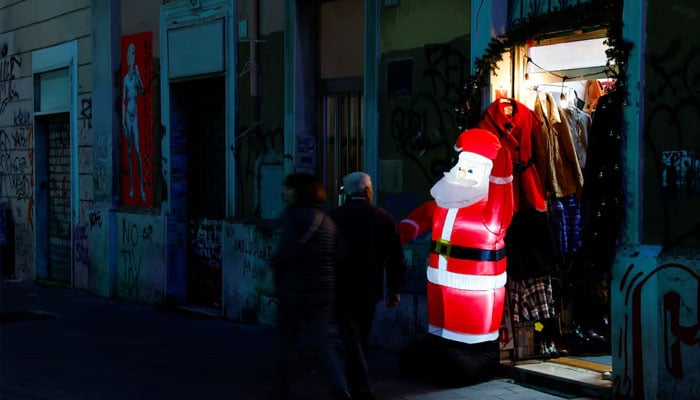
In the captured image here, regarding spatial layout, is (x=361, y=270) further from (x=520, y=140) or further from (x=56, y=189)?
(x=56, y=189)

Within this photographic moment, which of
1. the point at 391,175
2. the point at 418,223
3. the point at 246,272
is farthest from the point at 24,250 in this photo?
the point at 418,223

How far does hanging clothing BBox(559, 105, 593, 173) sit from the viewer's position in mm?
9102

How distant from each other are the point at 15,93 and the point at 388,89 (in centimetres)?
984

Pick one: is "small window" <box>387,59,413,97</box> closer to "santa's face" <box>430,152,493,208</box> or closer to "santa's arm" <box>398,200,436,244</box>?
"santa's arm" <box>398,200,436,244</box>

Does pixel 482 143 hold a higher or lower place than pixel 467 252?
higher

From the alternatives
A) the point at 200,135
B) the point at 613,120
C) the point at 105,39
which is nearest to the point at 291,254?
the point at 613,120

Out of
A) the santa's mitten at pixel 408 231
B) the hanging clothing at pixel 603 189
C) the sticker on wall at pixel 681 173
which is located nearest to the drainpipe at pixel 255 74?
the santa's mitten at pixel 408 231

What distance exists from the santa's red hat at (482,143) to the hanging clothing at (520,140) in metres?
0.28

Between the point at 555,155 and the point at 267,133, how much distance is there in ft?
13.4

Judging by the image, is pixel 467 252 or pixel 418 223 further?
pixel 418 223

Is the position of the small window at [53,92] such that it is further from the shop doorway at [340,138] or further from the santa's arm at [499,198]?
the santa's arm at [499,198]

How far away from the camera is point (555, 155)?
8.77m

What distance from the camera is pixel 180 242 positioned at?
1360cm

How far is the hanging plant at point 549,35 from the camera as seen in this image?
766cm
